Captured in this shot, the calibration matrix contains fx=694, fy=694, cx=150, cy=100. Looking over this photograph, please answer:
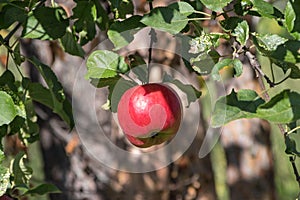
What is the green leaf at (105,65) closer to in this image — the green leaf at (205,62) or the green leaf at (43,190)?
the green leaf at (205,62)

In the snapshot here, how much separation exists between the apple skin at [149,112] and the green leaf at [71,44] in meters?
0.20

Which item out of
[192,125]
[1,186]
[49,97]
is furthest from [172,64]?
[1,186]

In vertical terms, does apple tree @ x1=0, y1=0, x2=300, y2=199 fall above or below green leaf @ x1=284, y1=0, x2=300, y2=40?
below

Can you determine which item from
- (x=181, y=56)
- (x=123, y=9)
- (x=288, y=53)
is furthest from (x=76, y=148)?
(x=288, y=53)

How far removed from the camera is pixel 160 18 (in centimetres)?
113

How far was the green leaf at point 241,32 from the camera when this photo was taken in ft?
3.68

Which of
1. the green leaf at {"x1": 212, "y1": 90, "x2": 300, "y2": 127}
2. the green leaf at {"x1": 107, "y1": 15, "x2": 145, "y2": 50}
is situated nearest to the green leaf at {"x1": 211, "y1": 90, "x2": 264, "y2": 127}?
the green leaf at {"x1": 212, "y1": 90, "x2": 300, "y2": 127}

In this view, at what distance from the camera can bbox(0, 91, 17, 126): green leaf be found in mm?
1122

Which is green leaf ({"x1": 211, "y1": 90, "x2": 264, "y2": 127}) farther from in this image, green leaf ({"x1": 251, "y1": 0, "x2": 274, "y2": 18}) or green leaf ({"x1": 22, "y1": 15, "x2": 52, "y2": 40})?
green leaf ({"x1": 22, "y1": 15, "x2": 52, "y2": 40})

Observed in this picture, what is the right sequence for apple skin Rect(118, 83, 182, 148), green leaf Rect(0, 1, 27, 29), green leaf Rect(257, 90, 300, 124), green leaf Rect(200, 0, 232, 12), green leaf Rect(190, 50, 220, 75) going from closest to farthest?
green leaf Rect(257, 90, 300, 124), green leaf Rect(200, 0, 232, 12), green leaf Rect(190, 50, 220, 75), apple skin Rect(118, 83, 182, 148), green leaf Rect(0, 1, 27, 29)

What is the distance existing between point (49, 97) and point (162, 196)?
Result: 110 centimetres

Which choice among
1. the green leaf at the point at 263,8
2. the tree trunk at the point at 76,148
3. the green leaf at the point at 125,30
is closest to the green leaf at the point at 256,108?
the green leaf at the point at 263,8

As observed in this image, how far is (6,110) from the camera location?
113cm

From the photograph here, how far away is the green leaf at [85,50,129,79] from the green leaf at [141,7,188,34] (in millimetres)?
168
